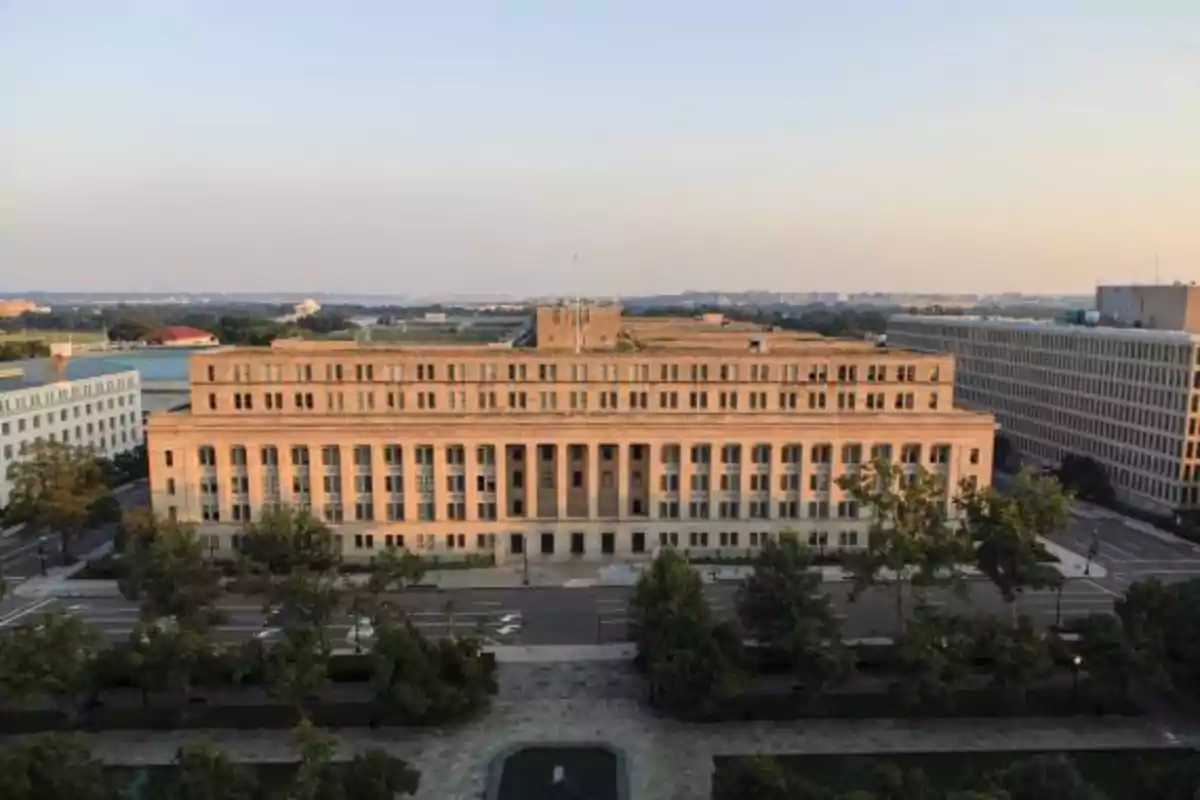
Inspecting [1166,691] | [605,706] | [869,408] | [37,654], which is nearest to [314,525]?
[37,654]

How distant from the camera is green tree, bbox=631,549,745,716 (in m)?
51.9

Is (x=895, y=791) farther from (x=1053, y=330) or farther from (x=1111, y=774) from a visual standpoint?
(x=1053, y=330)

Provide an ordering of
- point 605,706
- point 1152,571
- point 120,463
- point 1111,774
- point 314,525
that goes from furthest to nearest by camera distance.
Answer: point 120,463
point 1152,571
point 314,525
point 605,706
point 1111,774

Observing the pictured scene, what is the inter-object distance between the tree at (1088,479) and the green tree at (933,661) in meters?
63.9

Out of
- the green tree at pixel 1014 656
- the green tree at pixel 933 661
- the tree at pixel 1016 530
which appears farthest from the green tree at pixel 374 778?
the tree at pixel 1016 530

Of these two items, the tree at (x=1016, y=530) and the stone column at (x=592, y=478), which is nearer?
the tree at (x=1016, y=530)

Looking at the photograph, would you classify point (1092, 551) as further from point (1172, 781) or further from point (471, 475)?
point (471, 475)

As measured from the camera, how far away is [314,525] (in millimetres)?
72938

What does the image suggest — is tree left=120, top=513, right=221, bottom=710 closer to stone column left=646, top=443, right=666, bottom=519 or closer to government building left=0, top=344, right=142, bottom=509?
stone column left=646, top=443, right=666, bottom=519

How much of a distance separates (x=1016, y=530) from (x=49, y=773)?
58241 millimetres

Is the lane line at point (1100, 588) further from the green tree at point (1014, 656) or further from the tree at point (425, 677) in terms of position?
the tree at point (425, 677)

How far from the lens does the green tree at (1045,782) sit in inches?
1431

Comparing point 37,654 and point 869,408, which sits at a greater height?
point 869,408

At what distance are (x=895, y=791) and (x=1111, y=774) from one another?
18.7 meters
